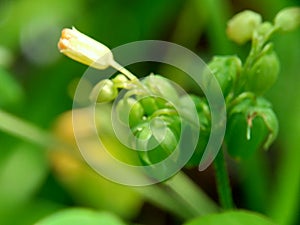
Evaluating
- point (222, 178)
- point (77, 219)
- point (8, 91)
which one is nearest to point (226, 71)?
point (222, 178)

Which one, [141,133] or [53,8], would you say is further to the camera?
[53,8]

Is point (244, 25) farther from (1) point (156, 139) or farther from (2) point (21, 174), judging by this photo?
(2) point (21, 174)

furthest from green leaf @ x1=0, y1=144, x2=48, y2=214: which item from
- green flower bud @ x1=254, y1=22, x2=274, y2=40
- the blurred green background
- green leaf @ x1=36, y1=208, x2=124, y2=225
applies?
green flower bud @ x1=254, y1=22, x2=274, y2=40

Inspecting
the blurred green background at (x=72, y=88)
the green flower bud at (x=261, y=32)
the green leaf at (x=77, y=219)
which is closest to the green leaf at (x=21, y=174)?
the blurred green background at (x=72, y=88)

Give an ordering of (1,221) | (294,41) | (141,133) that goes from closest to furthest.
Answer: (141,133) → (1,221) → (294,41)

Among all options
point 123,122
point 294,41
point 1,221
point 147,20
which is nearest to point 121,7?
point 147,20

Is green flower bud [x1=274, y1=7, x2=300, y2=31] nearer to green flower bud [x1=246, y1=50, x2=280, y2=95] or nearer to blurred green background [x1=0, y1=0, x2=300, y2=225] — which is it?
green flower bud [x1=246, y1=50, x2=280, y2=95]

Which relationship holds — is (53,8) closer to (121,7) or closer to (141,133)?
(121,7)
